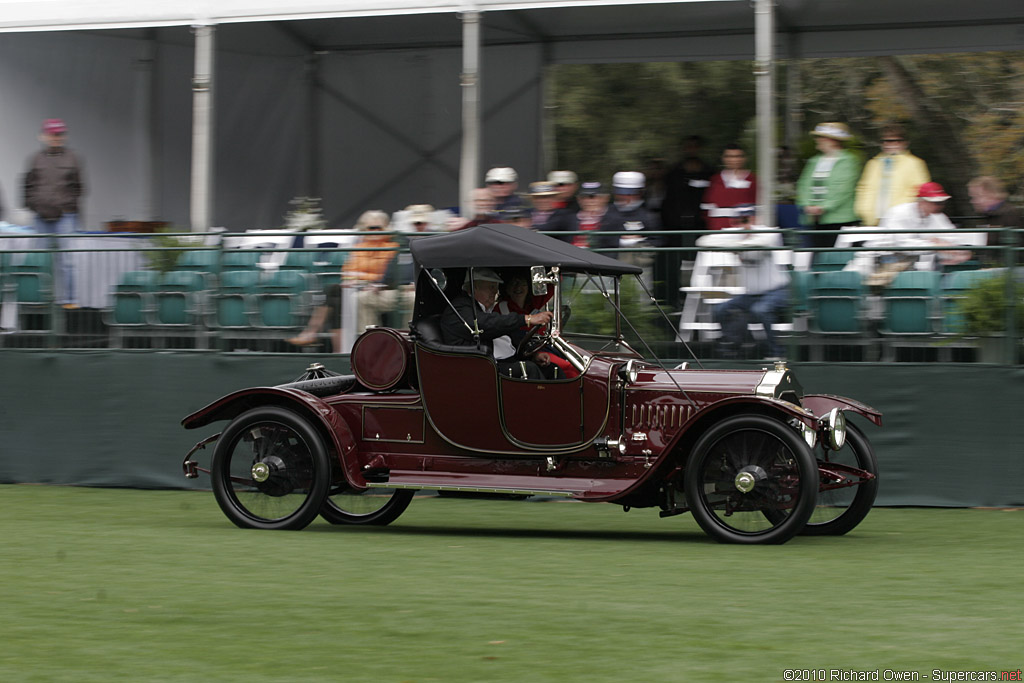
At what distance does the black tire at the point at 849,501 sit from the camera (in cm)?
905

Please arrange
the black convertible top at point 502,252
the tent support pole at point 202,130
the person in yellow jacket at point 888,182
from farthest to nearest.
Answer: the tent support pole at point 202,130 < the person in yellow jacket at point 888,182 < the black convertible top at point 502,252

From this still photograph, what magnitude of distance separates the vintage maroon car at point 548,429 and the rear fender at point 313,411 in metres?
0.01

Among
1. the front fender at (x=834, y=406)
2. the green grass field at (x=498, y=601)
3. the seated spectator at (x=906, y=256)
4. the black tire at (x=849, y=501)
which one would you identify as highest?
the seated spectator at (x=906, y=256)

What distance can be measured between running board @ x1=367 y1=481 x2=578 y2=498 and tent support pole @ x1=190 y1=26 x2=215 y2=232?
6.62 meters

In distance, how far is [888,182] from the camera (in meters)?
12.4

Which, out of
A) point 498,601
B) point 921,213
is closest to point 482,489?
point 498,601

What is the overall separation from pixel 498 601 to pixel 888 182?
7018 mm

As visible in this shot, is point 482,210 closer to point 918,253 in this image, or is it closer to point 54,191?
point 918,253

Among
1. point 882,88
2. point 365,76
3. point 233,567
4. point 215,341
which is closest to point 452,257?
point 233,567

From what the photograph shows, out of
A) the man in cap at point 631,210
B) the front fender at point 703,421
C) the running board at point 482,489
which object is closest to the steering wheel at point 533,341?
the running board at point 482,489

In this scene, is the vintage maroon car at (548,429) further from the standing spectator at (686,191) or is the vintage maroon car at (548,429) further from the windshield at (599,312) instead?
the standing spectator at (686,191)

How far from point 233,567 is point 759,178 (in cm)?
707

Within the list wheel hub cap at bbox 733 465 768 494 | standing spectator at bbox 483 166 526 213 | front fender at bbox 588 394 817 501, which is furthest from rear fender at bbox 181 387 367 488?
standing spectator at bbox 483 166 526 213

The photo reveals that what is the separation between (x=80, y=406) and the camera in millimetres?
12453
